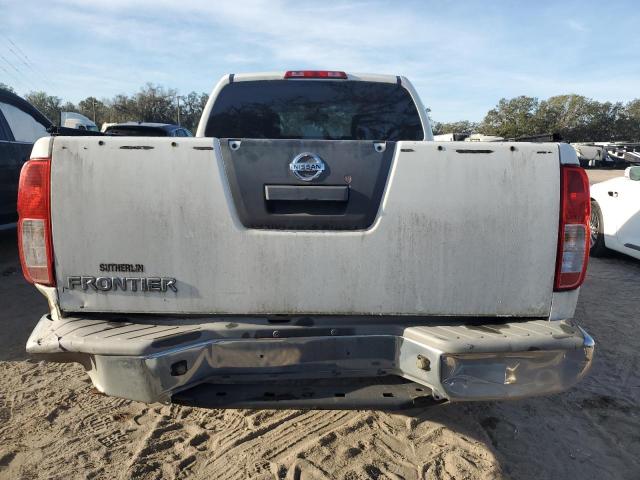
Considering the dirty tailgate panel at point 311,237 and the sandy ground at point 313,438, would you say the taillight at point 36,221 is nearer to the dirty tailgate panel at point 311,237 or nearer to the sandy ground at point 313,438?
the dirty tailgate panel at point 311,237

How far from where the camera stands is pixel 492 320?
2.38m

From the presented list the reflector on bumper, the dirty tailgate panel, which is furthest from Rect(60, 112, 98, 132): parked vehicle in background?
the reflector on bumper

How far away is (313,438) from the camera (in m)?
2.91

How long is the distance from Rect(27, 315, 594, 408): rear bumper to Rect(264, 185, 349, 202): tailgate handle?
582 millimetres

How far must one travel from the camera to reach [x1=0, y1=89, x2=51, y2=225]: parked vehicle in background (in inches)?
253

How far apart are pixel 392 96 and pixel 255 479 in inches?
119

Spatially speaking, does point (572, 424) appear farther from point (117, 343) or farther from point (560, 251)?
point (117, 343)

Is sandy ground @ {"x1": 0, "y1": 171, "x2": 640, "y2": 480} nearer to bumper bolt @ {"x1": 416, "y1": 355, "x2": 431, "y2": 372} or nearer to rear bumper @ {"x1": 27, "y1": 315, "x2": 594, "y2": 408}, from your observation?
rear bumper @ {"x1": 27, "y1": 315, "x2": 594, "y2": 408}

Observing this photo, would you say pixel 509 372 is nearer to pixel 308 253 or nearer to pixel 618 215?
pixel 308 253

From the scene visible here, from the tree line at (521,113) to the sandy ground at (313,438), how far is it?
5735cm

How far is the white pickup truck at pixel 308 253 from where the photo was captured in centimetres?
221

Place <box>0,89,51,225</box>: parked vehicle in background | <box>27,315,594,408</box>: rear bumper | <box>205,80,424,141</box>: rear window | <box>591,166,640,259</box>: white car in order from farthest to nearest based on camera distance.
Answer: <box>591,166,640,259</box>: white car < <box>0,89,51,225</box>: parked vehicle in background < <box>205,80,424,141</box>: rear window < <box>27,315,594,408</box>: rear bumper

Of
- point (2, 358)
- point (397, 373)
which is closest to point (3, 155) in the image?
point (2, 358)

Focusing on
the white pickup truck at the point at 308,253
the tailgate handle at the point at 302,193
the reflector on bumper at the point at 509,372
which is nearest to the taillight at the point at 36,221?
the white pickup truck at the point at 308,253
